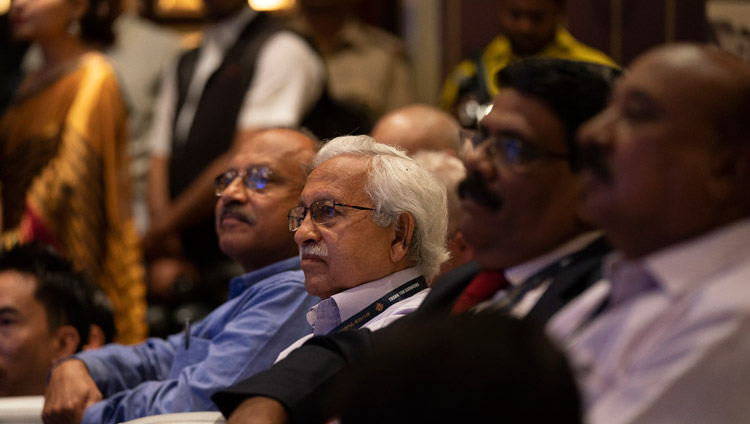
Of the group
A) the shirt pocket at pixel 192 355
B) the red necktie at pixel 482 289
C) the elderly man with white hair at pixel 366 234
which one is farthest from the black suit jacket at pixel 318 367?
the shirt pocket at pixel 192 355

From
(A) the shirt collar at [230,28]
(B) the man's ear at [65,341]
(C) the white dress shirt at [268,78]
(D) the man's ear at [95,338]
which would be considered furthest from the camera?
(A) the shirt collar at [230,28]

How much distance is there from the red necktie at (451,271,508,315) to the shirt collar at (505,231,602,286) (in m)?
0.08

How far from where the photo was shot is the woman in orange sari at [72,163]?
4.27 metres

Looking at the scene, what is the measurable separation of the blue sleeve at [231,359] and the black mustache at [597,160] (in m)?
1.35

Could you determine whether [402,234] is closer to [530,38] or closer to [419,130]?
[419,130]

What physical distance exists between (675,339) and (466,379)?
377mm

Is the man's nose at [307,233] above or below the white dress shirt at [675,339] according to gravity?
below

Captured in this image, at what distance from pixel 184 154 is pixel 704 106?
3330 mm

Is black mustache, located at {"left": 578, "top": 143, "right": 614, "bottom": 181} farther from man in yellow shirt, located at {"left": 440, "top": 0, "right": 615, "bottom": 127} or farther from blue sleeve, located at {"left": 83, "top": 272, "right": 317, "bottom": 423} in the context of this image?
man in yellow shirt, located at {"left": 440, "top": 0, "right": 615, "bottom": 127}

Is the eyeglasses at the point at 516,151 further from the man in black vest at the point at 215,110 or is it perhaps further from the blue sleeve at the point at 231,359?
the man in black vest at the point at 215,110

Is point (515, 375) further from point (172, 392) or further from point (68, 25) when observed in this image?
point (68, 25)

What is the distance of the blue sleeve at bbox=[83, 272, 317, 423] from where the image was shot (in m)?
2.73

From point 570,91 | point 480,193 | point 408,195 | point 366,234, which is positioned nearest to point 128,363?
point 366,234

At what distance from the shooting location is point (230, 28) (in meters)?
4.61
